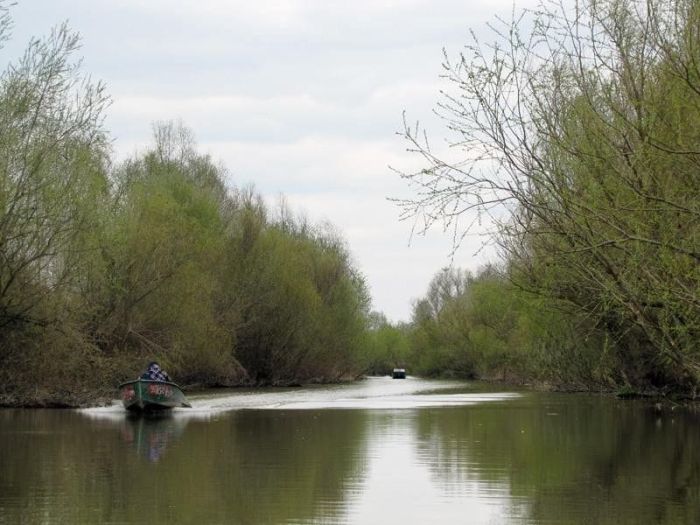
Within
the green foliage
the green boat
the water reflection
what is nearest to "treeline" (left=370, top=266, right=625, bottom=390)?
the green foliage

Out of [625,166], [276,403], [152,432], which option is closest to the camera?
[625,166]

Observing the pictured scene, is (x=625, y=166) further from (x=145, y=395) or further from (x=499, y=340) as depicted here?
(x=499, y=340)

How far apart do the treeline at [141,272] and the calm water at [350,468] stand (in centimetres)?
289

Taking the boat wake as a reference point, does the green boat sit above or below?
above

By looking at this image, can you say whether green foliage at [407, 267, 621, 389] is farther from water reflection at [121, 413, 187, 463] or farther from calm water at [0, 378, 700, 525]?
water reflection at [121, 413, 187, 463]

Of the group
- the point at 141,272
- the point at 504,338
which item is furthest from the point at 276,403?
the point at 504,338

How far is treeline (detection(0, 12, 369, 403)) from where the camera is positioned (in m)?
29.0

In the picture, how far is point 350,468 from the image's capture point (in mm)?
18547

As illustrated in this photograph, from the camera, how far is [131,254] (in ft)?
149

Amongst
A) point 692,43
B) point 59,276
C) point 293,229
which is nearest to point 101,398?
point 59,276

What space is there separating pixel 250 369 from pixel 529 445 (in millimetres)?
43476

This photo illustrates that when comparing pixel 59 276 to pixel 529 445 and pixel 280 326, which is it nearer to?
pixel 529 445

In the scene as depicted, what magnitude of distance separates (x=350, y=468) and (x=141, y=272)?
28636 mm

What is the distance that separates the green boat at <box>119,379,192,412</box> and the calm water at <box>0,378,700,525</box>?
1.22 meters
